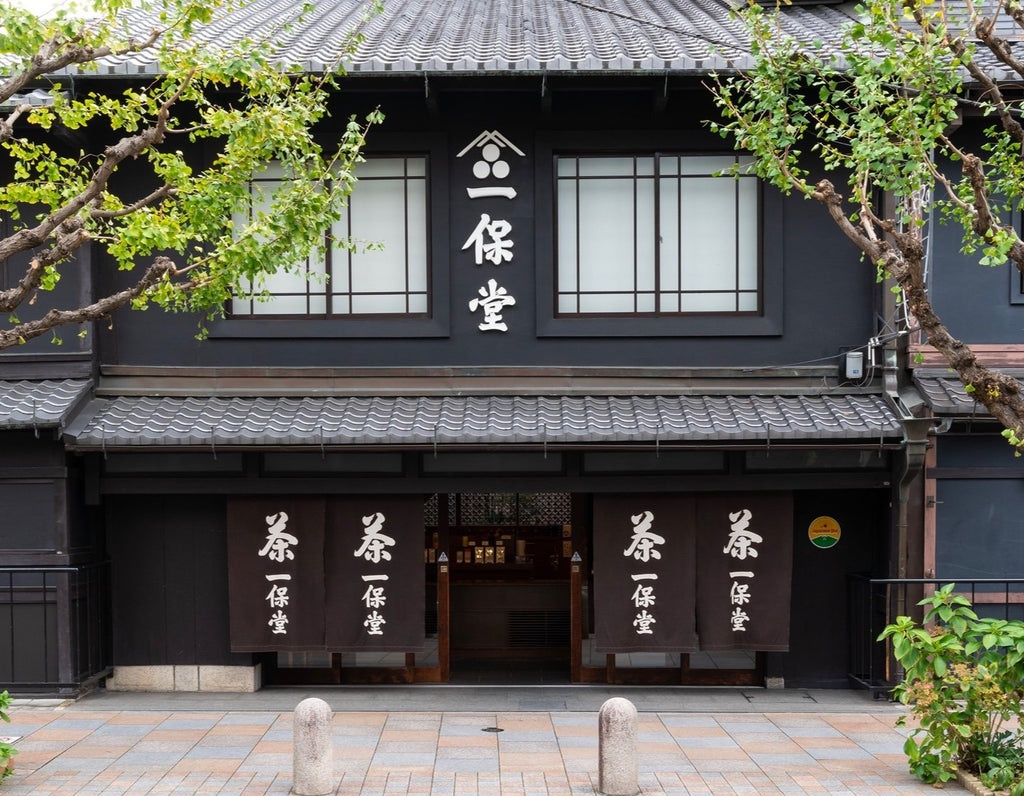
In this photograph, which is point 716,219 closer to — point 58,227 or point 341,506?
point 341,506

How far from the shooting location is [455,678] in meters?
13.0

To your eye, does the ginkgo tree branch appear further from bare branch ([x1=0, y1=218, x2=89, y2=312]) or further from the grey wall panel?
the grey wall panel

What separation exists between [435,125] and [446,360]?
3.07m

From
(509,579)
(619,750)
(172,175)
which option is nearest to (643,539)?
(509,579)

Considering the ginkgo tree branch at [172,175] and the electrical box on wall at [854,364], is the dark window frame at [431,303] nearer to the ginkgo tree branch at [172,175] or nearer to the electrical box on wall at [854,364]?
the ginkgo tree branch at [172,175]

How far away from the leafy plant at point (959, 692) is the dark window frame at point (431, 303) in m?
6.67

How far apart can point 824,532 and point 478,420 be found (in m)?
4.87

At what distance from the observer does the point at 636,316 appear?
40.8 feet

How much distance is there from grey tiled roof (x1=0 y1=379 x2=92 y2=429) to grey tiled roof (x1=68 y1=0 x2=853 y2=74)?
3.94 meters

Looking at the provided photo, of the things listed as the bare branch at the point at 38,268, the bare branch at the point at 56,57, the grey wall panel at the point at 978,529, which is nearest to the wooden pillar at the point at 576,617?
the grey wall panel at the point at 978,529

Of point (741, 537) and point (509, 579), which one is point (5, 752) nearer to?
point (509, 579)

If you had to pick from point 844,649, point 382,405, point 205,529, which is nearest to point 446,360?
point 382,405

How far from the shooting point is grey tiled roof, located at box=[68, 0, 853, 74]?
11547mm

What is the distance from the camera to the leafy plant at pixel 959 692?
8.48 meters
